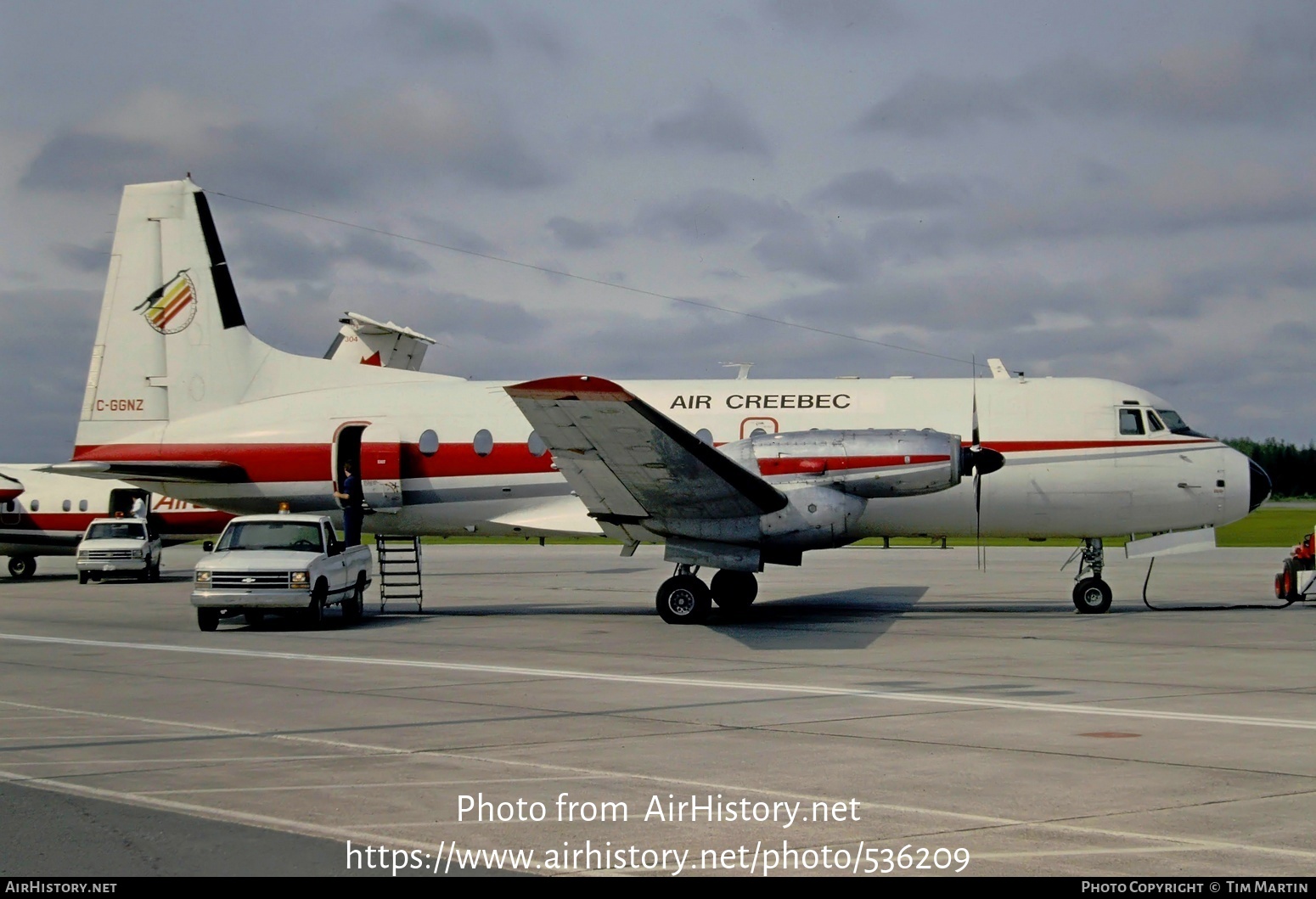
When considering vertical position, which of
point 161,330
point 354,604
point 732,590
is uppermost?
point 161,330

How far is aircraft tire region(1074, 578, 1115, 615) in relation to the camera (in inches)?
792

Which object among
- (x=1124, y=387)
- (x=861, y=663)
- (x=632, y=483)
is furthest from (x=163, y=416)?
(x=1124, y=387)

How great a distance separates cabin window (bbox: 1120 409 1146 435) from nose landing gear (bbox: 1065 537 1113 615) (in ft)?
6.27

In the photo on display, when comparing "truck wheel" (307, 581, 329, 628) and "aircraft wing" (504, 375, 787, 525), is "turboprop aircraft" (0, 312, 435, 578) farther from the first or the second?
"aircraft wing" (504, 375, 787, 525)

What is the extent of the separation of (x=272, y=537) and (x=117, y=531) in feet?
52.9

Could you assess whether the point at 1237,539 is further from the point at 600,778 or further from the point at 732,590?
the point at 600,778

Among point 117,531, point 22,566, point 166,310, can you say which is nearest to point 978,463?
point 166,310

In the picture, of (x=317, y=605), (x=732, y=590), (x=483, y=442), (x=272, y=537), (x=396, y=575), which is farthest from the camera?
(x=396, y=575)

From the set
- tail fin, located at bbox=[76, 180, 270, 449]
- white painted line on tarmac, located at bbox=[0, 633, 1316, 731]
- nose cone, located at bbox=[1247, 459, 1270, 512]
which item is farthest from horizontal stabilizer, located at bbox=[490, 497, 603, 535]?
nose cone, located at bbox=[1247, 459, 1270, 512]

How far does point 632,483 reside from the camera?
57.4 feet

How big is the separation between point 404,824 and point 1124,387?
17.5 metres

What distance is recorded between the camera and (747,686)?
486 inches

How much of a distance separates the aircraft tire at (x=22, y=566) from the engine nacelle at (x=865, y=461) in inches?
1040

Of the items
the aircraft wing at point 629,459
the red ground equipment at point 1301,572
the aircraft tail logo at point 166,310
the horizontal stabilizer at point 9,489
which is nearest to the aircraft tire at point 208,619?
the aircraft wing at point 629,459
